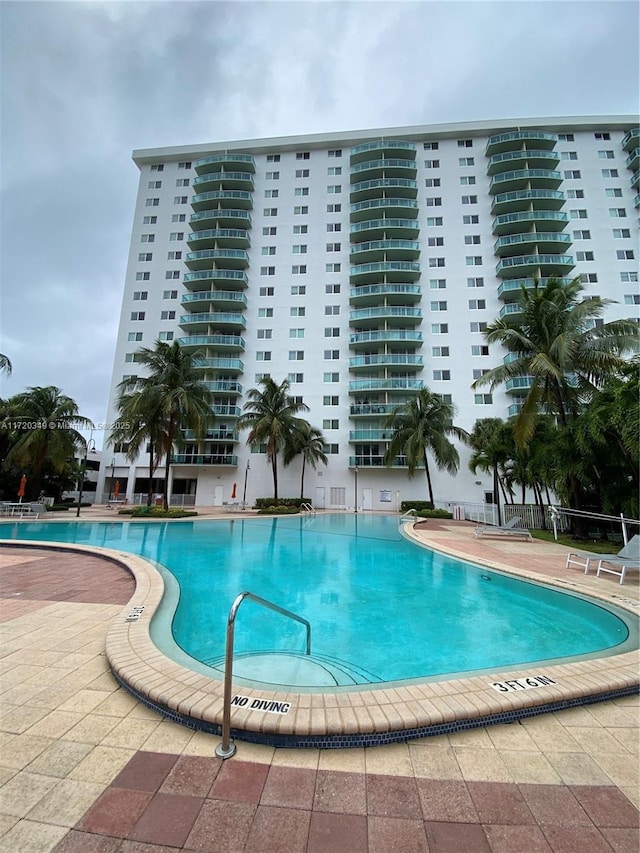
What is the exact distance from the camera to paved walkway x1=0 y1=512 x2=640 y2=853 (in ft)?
5.58

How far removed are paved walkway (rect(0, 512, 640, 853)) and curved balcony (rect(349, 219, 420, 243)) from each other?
3889 centimetres

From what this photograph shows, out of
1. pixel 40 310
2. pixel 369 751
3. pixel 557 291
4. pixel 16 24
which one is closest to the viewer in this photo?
pixel 369 751

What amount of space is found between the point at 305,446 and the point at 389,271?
18.8m

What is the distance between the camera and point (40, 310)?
40344mm

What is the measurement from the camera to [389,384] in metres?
32.1

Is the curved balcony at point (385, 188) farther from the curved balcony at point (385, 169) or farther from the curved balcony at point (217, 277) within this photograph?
the curved balcony at point (217, 277)

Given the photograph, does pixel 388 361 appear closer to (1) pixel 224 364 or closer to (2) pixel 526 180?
(1) pixel 224 364

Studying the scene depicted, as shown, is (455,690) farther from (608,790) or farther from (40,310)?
(40,310)

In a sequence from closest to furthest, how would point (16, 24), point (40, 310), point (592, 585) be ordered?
point (592, 585) → point (16, 24) → point (40, 310)

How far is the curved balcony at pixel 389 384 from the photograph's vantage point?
32094mm

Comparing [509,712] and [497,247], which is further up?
[497,247]

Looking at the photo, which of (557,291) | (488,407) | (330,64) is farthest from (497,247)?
(330,64)

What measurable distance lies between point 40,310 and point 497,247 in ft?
164

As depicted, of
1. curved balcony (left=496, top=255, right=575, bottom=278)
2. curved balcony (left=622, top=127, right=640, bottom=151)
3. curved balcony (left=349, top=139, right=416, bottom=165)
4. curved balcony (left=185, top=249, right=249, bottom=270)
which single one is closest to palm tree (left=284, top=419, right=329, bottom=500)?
curved balcony (left=185, top=249, right=249, bottom=270)
